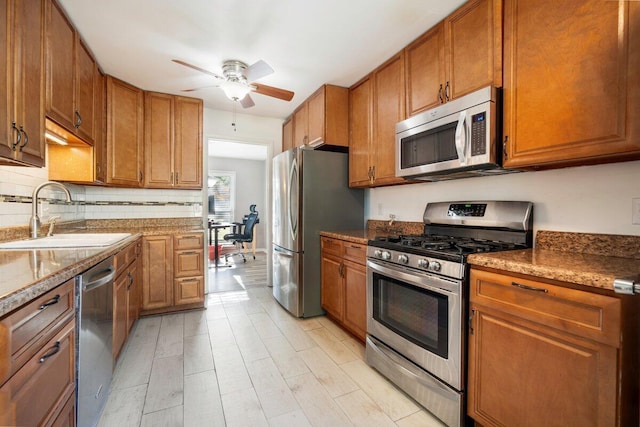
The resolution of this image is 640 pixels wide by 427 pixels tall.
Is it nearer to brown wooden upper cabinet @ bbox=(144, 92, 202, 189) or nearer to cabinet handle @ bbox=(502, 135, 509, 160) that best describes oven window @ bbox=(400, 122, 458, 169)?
cabinet handle @ bbox=(502, 135, 509, 160)

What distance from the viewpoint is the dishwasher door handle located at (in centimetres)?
137

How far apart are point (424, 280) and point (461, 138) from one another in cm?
89

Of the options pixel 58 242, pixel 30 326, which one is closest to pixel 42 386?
pixel 30 326

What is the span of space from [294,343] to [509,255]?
178 centimetres

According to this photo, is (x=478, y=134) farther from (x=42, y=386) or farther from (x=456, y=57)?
(x=42, y=386)

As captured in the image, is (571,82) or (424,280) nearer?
(571,82)

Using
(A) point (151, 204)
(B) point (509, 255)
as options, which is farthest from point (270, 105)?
(B) point (509, 255)

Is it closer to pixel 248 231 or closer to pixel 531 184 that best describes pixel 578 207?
pixel 531 184

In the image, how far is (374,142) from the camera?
2.71m

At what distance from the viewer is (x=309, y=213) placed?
298 cm

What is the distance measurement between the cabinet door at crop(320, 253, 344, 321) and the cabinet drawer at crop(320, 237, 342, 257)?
6 centimetres

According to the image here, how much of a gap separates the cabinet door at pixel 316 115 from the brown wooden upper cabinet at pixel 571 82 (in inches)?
70.4

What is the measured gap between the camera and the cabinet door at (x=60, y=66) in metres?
1.74

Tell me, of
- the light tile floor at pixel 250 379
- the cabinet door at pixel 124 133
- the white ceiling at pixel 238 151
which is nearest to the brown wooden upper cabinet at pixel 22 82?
the cabinet door at pixel 124 133
